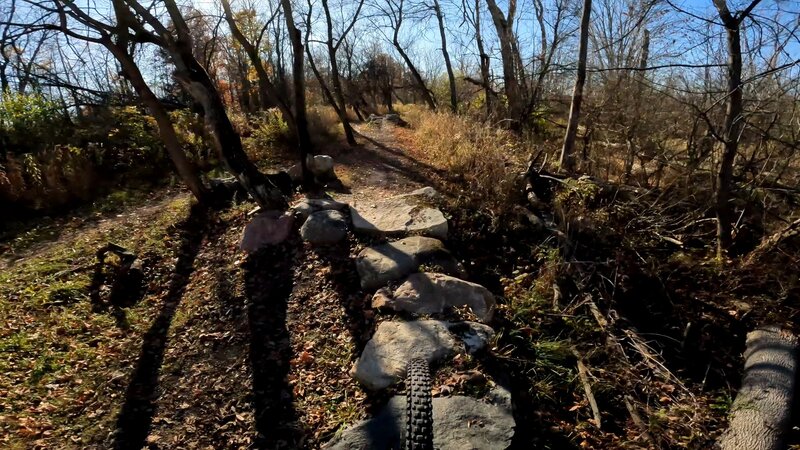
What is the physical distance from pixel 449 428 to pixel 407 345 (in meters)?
0.76

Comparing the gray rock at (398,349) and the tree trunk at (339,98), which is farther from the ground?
the tree trunk at (339,98)

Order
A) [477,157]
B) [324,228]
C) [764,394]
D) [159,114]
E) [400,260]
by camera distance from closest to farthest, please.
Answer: [764,394] < [400,260] < [324,228] < [159,114] < [477,157]

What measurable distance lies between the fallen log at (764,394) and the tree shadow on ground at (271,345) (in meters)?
3.00

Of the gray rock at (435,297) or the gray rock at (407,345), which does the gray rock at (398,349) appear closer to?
the gray rock at (407,345)

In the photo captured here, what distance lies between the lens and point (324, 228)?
18.4ft

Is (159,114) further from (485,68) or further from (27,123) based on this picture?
(485,68)

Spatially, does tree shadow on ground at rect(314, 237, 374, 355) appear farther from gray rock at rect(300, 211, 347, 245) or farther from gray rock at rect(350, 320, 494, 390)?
gray rock at rect(350, 320, 494, 390)

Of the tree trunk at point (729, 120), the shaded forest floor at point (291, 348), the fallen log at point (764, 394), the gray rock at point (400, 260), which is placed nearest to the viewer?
the fallen log at point (764, 394)

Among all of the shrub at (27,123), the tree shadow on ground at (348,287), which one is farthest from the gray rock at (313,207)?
the shrub at (27,123)

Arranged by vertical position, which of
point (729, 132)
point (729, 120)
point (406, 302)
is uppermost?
point (729, 120)

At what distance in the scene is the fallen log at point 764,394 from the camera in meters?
3.00

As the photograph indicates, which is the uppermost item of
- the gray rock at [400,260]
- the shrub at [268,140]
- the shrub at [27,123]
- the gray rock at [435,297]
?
the shrub at [27,123]

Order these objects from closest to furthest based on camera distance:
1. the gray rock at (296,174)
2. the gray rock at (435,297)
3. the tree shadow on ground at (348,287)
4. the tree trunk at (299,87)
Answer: the gray rock at (435,297) → the tree shadow on ground at (348,287) → the tree trunk at (299,87) → the gray rock at (296,174)

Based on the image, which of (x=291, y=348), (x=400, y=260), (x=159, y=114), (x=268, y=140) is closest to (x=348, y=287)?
(x=400, y=260)
